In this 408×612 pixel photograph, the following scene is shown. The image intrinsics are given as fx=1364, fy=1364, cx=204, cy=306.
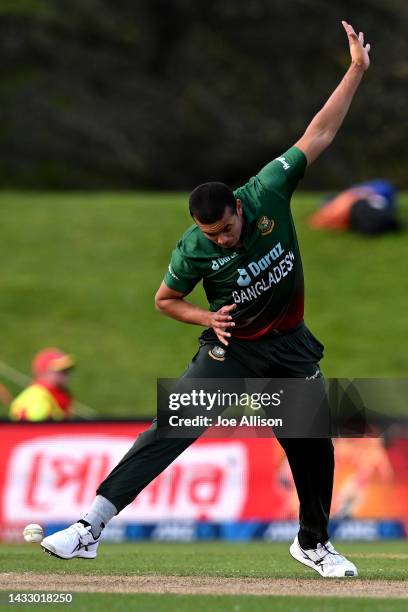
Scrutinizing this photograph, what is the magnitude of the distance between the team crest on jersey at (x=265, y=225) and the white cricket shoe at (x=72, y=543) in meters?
1.93

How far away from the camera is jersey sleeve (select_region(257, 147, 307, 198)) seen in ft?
25.2

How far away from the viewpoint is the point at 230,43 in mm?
40594

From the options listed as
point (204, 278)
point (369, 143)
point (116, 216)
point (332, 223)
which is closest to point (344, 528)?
point (204, 278)

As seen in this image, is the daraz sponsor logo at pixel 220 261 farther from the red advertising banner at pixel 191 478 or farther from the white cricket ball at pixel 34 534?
the red advertising banner at pixel 191 478

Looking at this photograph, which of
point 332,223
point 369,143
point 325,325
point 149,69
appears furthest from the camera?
point 149,69

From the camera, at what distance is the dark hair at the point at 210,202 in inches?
287

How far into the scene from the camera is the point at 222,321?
24.6 feet

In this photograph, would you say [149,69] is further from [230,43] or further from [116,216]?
[116,216]

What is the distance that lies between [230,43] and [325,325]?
713 inches

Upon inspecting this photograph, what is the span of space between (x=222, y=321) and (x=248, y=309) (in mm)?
209

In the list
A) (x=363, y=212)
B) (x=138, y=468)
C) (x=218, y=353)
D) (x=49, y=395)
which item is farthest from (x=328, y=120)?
(x=363, y=212)

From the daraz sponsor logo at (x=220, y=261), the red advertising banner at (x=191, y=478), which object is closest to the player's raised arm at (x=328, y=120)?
the daraz sponsor logo at (x=220, y=261)

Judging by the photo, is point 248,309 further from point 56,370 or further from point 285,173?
point 56,370

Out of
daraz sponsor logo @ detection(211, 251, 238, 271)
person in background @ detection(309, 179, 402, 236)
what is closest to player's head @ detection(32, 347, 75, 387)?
daraz sponsor logo @ detection(211, 251, 238, 271)
